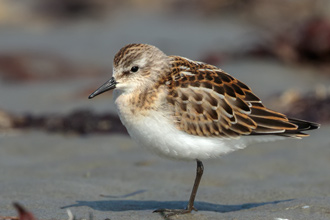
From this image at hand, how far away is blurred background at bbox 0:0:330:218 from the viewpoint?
30.4 feet

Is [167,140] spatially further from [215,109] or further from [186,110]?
[215,109]

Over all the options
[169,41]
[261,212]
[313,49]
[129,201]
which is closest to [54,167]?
[129,201]

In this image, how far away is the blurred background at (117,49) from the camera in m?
9.26

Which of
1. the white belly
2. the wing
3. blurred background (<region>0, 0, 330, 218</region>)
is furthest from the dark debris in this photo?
the white belly

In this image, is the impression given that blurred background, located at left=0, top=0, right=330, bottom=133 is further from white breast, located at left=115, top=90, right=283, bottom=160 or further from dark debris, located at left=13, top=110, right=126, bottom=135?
white breast, located at left=115, top=90, right=283, bottom=160

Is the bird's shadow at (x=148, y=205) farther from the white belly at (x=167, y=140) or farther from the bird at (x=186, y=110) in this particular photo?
the white belly at (x=167, y=140)

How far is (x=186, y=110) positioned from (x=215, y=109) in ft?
0.95

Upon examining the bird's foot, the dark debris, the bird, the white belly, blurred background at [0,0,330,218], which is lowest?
the bird's foot

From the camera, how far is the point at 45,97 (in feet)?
36.6

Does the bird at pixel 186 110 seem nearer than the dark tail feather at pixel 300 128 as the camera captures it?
Yes

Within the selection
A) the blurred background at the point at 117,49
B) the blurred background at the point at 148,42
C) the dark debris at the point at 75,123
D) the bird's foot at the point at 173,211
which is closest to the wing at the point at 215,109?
the bird's foot at the point at 173,211

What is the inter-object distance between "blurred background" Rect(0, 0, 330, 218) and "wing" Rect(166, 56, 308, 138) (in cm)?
195

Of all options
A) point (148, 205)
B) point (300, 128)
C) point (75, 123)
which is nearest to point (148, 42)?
point (75, 123)

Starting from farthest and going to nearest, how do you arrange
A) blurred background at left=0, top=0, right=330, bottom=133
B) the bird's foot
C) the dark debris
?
blurred background at left=0, top=0, right=330, bottom=133, the dark debris, the bird's foot
